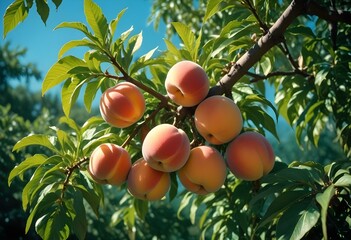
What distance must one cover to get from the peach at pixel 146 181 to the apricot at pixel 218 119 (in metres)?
0.20

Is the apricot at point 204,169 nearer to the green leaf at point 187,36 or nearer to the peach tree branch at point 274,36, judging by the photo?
the peach tree branch at point 274,36

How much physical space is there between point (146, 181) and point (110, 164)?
123 mm

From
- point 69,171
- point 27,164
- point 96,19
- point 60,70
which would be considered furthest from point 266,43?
point 27,164

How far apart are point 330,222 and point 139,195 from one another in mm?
581

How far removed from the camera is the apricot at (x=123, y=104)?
1.04 meters

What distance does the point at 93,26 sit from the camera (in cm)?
104

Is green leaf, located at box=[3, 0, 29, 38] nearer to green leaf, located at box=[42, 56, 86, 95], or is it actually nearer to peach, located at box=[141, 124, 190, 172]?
green leaf, located at box=[42, 56, 86, 95]

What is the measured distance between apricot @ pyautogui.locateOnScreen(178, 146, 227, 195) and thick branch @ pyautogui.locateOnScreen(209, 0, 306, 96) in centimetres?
23

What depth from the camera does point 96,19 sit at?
40.9 inches

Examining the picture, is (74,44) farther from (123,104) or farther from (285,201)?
(285,201)

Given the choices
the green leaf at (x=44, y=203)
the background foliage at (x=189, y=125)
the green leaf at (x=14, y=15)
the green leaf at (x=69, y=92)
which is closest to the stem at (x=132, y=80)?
the background foliage at (x=189, y=125)

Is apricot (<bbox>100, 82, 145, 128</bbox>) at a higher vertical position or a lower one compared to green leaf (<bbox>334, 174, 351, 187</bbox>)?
higher

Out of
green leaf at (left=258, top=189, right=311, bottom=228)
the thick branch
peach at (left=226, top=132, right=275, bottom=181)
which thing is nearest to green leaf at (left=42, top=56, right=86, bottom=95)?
the thick branch

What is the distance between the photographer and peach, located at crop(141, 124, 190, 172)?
3.14 ft
